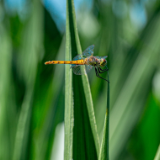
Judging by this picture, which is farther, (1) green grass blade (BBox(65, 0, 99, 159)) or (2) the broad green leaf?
(2) the broad green leaf

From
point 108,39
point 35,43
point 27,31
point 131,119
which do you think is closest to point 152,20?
point 108,39

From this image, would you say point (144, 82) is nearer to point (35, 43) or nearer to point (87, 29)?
point (35, 43)

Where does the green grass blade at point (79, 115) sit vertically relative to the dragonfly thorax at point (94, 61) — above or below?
below

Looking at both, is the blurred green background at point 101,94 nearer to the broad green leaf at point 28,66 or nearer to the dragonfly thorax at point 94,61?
the broad green leaf at point 28,66

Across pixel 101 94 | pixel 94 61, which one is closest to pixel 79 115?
pixel 94 61

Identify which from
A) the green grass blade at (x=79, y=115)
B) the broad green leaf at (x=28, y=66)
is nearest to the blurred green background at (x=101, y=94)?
the broad green leaf at (x=28, y=66)

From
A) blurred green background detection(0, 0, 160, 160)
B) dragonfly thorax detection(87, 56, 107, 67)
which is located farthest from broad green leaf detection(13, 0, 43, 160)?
dragonfly thorax detection(87, 56, 107, 67)

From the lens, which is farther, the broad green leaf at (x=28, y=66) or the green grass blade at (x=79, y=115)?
the broad green leaf at (x=28, y=66)

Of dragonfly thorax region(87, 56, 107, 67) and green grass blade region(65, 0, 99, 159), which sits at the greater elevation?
dragonfly thorax region(87, 56, 107, 67)

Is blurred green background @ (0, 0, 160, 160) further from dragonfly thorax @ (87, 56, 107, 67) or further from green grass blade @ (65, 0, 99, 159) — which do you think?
green grass blade @ (65, 0, 99, 159)

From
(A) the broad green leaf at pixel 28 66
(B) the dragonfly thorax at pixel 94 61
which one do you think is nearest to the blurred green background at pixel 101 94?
(A) the broad green leaf at pixel 28 66

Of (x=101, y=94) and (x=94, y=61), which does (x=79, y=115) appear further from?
(x=101, y=94)
